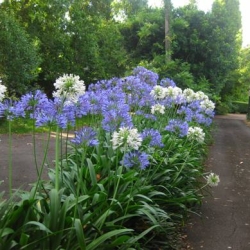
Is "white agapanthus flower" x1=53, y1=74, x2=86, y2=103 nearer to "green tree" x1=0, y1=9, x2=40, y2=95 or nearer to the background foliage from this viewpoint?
the background foliage

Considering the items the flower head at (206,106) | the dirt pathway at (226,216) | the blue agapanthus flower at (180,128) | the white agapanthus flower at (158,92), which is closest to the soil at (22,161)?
the blue agapanthus flower at (180,128)

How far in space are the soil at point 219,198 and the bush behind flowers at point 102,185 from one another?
0.30m

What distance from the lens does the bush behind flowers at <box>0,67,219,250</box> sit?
8.77 feet

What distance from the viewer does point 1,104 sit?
2709 millimetres

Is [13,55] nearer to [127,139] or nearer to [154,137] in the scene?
[154,137]

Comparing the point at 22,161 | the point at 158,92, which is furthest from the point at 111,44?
the point at 158,92

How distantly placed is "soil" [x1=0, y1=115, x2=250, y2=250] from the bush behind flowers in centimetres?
30

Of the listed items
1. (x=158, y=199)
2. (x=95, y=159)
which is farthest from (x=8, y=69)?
(x=158, y=199)

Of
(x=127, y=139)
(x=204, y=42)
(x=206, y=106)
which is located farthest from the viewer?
(x=204, y=42)

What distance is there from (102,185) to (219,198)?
2743 millimetres

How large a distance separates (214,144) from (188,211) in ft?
26.2

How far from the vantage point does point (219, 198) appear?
5.56m

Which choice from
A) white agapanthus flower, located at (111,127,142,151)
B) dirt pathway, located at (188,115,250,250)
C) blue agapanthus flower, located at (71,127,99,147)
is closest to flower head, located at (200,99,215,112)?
dirt pathway, located at (188,115,250,250)

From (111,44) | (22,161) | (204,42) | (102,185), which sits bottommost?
(22,161)
